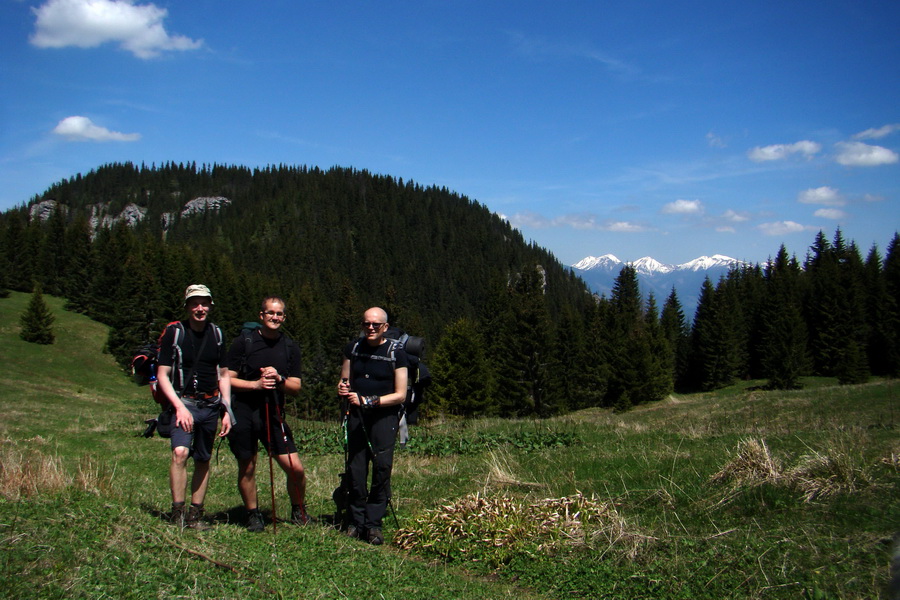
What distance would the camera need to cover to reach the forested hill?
224 feet

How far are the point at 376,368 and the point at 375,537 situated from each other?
1.66m

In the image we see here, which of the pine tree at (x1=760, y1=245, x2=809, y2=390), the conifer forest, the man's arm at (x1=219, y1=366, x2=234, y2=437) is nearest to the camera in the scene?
the man's arm at (x1=219, y1=366, x2=234, y2=437)

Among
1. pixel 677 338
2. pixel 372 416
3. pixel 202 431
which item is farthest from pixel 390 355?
pixel 677 338

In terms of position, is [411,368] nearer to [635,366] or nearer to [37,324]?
[635,366]

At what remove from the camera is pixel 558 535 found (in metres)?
5.12

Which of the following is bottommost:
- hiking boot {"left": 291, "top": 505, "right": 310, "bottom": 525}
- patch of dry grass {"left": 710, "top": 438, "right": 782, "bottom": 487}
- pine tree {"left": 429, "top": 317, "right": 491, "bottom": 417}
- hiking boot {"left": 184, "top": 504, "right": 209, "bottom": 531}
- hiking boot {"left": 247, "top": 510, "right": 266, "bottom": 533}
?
pine tree {"left": 429, "top": 317, "right": 491, "bottom": 417}

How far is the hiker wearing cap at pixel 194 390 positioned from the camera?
5219 millimetres

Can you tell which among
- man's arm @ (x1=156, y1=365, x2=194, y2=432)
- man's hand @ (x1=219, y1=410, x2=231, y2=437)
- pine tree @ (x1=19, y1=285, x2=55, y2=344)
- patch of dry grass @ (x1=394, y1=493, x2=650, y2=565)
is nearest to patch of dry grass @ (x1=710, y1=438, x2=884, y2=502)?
patch of dry grass @ (x1=394, y1=493, x2=650, y2=565)

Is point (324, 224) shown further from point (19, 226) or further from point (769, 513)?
point (769, 513)

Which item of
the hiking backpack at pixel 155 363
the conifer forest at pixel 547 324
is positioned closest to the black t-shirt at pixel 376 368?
the hiking backpack at pixel 155 363

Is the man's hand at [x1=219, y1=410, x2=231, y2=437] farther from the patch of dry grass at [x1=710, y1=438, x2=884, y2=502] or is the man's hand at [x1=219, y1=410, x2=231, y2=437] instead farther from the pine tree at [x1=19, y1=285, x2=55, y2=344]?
the pine tree at [x1=19, y1=285, x2=55, y2=344]

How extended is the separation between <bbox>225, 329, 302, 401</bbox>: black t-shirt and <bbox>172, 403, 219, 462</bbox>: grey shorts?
0.31 meters

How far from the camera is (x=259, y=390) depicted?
5605 mm

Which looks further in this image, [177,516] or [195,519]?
[195,519]
